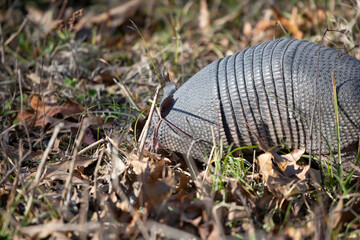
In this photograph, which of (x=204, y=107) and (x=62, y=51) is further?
(x=62, y=51)

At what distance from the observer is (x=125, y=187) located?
125 inches

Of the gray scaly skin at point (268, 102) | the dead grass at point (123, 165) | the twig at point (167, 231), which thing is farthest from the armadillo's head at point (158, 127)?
the twig at point (167, 231)

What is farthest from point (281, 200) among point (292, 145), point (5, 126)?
point (5, 126)

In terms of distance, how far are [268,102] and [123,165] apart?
147 cm

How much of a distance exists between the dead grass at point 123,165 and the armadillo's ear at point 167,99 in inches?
8.5

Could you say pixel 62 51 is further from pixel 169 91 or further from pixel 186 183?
pixel 186 183

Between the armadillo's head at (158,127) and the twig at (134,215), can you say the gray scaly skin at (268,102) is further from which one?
the twig at (134,215)

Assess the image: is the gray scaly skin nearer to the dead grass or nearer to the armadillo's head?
the armadillo's head

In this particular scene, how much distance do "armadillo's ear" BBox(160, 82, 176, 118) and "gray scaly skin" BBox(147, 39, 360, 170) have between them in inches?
0.4

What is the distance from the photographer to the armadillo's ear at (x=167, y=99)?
4.10 m

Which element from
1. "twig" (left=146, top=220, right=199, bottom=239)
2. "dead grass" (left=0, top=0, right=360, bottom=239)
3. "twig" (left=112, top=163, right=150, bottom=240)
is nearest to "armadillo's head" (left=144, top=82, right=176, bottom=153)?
"dead grass" (left=0, top=0, right=360, bottom=239)

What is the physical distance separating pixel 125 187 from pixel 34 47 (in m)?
4.21

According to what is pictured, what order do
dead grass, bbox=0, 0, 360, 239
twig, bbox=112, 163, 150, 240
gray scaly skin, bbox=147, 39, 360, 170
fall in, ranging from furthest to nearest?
gray scaly skin, bbox=147, 39, 360, 170
dead grass, bbox=0, 0, 360, 239
twig, bbox=112, 163, 150, 240

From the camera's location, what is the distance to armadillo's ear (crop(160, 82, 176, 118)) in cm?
410
